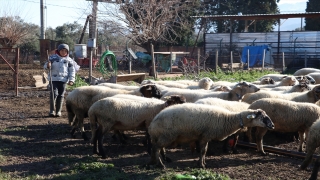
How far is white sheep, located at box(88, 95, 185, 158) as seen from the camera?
8.21 m

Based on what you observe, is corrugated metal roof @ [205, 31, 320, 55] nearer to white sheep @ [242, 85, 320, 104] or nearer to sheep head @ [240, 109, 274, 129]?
white sheep @ [242, 85, 320, 104]

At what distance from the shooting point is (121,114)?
26.9 feet

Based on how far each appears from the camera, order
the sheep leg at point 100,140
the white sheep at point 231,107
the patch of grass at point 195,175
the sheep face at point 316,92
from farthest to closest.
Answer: the sheep face at point 316,92, the white sheep at point 231,107, the sheep leg at point 100,140, the patch of grass at point 195,175

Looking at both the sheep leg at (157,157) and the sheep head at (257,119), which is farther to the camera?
the sheep head at (257,119)

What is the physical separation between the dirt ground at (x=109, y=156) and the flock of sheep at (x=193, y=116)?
0.27 metres

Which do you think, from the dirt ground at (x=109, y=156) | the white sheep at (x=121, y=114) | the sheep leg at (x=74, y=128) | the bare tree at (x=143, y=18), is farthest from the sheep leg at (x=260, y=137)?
the bare tree at (x=143, y=18)

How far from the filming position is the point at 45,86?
747 inches

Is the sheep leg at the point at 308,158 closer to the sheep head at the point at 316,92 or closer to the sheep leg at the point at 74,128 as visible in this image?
the sheep head at the point at 316,92

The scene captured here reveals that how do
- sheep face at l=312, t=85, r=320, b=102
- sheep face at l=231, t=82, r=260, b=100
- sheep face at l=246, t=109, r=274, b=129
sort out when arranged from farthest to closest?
sheep face at l=231, t=82, r=260, b=100, sheep face at l=312, t=85, r=320, b=102, sheep face at l=246, t=109, r=274, b=129

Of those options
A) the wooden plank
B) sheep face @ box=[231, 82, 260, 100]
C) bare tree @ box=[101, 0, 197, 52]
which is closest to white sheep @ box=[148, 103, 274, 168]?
sheep face @ box=[231, 82, 260, 100]

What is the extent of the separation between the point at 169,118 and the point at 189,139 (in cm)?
54

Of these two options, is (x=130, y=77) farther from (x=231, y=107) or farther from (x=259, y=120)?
(x=259, y=120)

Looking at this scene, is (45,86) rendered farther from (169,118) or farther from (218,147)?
(169,118)

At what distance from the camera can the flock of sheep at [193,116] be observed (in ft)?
23.9
